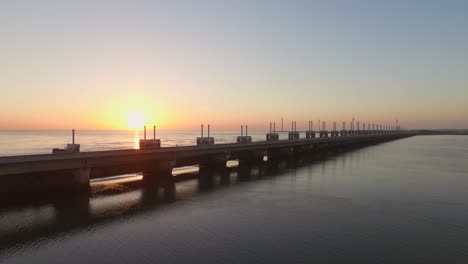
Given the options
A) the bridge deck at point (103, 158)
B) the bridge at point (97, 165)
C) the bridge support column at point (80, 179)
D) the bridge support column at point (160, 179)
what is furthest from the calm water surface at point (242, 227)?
the bridge deck at point (103, 158)

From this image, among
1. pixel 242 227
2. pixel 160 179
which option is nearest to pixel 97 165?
pixel 160 179

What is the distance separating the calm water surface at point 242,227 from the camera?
16594mm

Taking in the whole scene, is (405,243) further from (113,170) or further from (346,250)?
(113,170)

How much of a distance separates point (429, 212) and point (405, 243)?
9025 millimetres

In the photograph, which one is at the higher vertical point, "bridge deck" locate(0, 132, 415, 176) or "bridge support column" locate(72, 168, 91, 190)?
"bridge deck" locate(0, 132, 415, 176)

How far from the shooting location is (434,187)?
37.4 m

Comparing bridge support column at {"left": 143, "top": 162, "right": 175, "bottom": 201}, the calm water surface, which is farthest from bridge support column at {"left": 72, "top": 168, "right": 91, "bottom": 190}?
bridge support column at {"left": 143, "top": 162, "right": 175, "bottom": 201}

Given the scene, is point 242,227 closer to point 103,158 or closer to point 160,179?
point 103,158

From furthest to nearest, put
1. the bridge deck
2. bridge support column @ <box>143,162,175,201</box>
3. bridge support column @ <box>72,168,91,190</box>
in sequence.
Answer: bridge support column @ <box>143,162,175,201</box>, bridge support column @ <box>72,168,91,190</box>, the bridge deck

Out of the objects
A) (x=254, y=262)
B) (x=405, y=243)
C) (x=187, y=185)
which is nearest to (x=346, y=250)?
(x=405, y=243)

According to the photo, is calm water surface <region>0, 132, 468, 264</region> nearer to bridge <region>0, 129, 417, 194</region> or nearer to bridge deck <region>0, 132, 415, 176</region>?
bridge <region>0, 129, 417, 194</region>

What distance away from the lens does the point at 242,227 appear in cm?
2136

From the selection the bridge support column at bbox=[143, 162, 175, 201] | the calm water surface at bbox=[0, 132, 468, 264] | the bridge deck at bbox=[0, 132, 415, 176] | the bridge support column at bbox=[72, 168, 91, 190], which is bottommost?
the calm water surface at bbox=[0, 132, 468, 264]

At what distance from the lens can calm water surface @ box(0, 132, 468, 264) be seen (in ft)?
54.4
